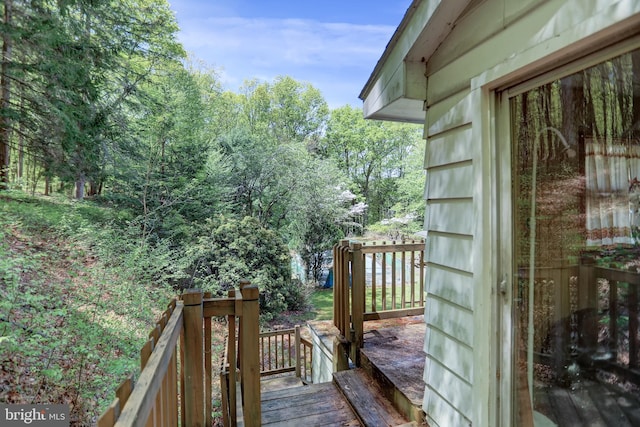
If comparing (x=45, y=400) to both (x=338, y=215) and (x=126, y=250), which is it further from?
(x=338, y=215)

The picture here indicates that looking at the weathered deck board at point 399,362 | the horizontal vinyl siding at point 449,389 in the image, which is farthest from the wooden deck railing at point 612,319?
the weathered deck board at point 399,362

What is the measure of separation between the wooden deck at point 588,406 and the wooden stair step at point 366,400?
1.13 m

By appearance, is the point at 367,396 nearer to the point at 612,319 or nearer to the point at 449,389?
the point at 449,389

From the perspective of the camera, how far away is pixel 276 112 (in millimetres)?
22203

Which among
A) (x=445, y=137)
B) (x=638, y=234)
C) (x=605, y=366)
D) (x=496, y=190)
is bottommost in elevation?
(x=605, y=366)

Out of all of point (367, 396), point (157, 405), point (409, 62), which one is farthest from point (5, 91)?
point (367, 396)

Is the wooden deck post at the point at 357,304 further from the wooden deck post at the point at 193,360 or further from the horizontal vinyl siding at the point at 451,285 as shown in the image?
the wooden deck post at the point at 193,360

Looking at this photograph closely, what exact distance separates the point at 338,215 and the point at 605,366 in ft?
34.2

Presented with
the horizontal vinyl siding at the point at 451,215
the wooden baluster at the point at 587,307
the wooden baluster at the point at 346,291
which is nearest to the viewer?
the wooden baluster at the point at 587,307

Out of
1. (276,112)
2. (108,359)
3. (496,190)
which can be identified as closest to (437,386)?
(496,190)

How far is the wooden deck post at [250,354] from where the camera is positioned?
70.5 inches

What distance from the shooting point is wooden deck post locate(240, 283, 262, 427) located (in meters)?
1.79

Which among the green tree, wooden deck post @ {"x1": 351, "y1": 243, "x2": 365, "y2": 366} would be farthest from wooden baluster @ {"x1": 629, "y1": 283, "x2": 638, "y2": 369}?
the green tree

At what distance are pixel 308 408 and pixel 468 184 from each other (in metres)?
2.08
